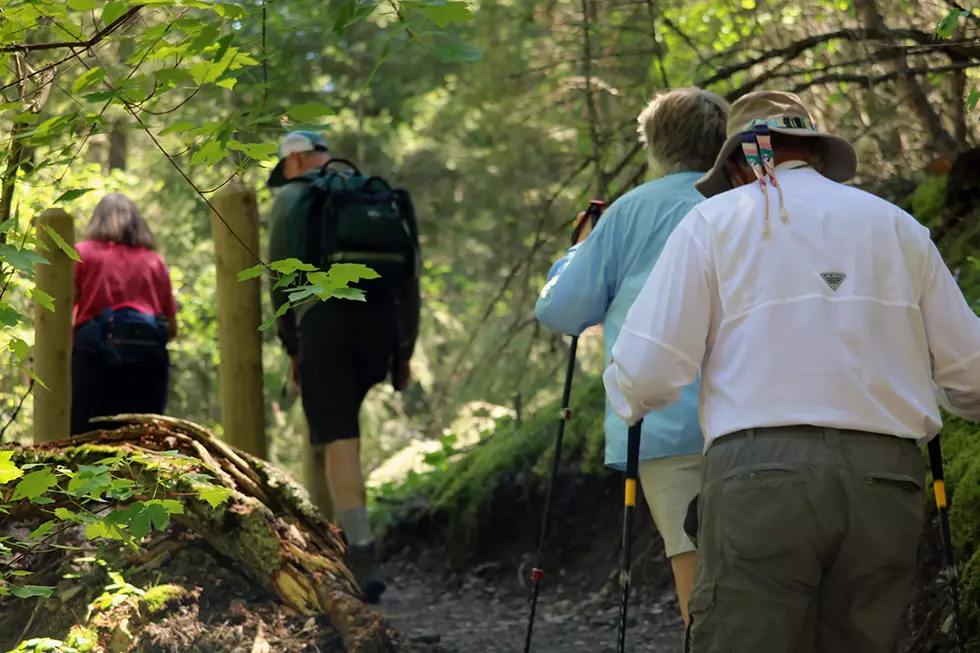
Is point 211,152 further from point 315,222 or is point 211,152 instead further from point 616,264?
point 315,222

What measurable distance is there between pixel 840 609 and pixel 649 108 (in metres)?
1.96

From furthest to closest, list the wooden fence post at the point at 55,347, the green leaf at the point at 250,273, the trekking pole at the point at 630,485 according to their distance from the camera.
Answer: the wooden fence post at the point at 55,347
the trekking pole at the point at 630,485
the green leaf at the point at 250,273

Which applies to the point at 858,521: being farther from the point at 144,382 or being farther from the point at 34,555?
the point at 144,382

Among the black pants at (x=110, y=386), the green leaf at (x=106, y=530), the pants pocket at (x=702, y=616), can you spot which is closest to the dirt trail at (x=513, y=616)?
the black pants at (x=110, y=386)

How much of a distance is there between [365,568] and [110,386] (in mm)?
1888

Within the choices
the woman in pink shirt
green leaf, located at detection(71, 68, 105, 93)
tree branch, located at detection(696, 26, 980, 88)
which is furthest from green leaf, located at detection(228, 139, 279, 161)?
the woman in pink shirt

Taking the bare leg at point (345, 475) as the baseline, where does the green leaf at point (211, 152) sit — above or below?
above

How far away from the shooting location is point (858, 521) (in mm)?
2475

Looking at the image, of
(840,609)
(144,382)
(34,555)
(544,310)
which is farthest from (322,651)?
(144,382)

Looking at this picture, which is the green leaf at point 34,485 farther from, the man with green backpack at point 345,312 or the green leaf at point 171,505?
the man with green backpack at point 345,312

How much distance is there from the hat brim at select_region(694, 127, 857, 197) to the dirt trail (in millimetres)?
2879

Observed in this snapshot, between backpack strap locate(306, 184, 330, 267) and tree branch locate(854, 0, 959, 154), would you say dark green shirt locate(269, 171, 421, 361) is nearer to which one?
backpack strap locate(306, 184, 330, 267)

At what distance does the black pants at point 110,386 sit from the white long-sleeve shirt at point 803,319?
4.40m

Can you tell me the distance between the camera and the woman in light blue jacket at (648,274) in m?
3.65
